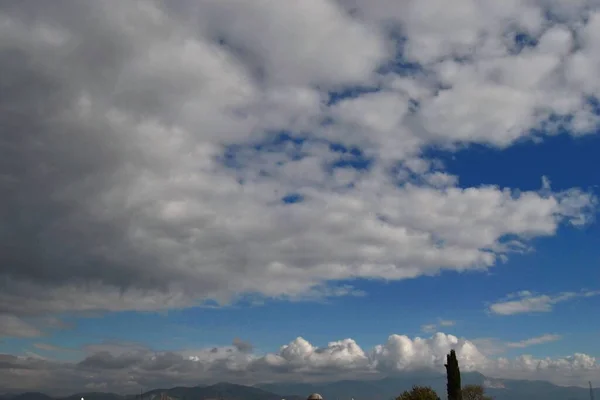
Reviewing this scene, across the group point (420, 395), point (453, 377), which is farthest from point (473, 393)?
point (420, 395)

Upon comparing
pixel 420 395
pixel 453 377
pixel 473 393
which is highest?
pixel 453 377

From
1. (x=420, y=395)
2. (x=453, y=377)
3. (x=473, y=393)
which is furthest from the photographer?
(x=473, y=393)

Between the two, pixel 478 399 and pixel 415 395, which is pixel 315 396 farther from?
pixel 478 399

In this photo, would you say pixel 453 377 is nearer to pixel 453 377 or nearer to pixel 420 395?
pixel 453 377

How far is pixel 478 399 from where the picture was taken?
154 metres

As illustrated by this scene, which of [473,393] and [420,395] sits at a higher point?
[420,395]

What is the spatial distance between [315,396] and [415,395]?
46413mm

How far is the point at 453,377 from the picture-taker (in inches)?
4318

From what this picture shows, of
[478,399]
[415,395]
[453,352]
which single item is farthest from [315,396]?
[478,399]

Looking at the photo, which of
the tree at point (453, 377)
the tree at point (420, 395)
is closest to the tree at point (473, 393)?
the tree at point (453, 377)

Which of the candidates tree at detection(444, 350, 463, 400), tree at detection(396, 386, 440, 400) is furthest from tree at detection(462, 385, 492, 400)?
tree at detection(396, 386, 440, 400)

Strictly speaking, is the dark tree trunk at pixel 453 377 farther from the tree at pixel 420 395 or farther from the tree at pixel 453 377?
the tree at pixel 420 395

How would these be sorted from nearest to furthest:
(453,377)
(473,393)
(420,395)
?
(420,395) < (453,377) < (473,393)

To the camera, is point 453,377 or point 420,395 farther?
point 453,377
